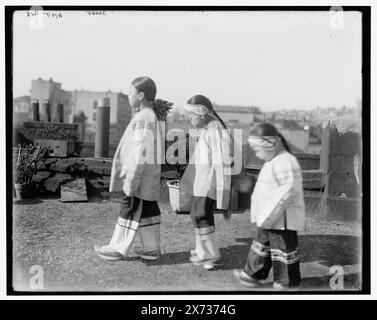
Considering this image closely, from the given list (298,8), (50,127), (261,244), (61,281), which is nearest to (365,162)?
(261,244)

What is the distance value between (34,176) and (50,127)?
1.02m

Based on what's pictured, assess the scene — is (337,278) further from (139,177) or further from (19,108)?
(19,108)

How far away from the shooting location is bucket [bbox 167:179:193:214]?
13.1ft

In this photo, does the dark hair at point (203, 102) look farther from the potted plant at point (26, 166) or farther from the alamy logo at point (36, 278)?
the alamy logo at point (36, 278)

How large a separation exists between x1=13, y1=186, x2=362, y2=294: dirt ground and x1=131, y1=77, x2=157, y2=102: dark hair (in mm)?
1083

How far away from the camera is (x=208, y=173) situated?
352 cm

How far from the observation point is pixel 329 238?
402cm

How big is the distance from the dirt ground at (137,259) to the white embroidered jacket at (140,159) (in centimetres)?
54

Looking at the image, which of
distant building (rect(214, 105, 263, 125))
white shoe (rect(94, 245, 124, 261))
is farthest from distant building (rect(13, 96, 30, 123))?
distant building (rect(214, 105, 263, 125))

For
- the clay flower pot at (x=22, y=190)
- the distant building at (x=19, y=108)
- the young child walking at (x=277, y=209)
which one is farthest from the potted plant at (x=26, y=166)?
the young child walking at (x=277, y=209)

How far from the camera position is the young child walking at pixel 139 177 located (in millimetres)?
3576

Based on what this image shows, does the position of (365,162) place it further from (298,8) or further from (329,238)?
(298,8)

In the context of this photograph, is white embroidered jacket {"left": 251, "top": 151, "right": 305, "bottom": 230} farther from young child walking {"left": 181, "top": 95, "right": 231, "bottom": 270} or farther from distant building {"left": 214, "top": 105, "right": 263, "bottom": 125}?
distant building {"left": 214, "top": 105, "right": 263, "bottom": 125}

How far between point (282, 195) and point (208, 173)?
66cm
